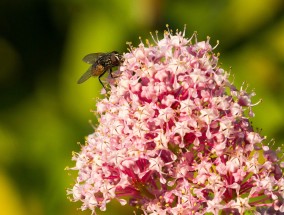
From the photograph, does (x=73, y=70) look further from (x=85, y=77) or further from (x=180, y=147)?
(x=180, y=147)

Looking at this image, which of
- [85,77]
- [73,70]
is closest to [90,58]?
[85,77]

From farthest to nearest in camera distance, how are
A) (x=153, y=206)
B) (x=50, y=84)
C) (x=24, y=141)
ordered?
(x=50, y=84)
(x=24, y=141)
(x=153, y=206)

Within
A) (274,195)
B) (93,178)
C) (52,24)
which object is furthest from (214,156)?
(52,24)

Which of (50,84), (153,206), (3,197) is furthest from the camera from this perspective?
(50,84)

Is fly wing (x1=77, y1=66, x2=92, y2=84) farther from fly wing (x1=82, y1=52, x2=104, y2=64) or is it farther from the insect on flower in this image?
fly wing (x1=82, y1=52, x2=104, y2=64)

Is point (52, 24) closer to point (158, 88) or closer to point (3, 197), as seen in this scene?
point (3, 197)

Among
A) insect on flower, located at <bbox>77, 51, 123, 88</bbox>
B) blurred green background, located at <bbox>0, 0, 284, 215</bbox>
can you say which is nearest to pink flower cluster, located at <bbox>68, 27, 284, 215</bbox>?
insect on flower, located at <bbox>77, 51, 123, 88</bbox>
